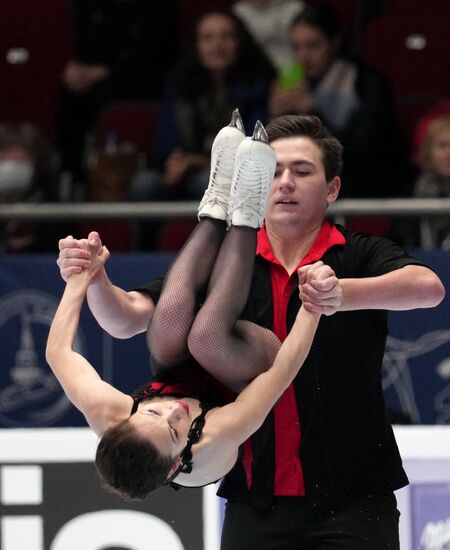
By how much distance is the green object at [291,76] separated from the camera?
6.40 meters

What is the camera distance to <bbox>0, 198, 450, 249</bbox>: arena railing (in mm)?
5559

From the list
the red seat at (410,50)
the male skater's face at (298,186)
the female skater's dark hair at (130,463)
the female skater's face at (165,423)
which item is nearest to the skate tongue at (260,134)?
the male skater's face at (298,186)

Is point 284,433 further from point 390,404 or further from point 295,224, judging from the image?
point 390,404

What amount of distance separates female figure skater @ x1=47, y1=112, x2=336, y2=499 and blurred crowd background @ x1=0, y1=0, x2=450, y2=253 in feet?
7.39

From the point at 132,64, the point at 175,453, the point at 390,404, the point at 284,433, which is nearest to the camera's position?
the point at 175,453

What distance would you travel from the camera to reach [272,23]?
6.90 m

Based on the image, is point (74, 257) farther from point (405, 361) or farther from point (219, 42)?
point (219, 42)

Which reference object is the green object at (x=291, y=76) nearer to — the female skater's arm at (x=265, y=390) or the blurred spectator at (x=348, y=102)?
the blurred spectator at (x=348, y=102)

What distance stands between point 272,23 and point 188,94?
2.25 feet

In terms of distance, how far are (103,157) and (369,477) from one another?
11.0 feet

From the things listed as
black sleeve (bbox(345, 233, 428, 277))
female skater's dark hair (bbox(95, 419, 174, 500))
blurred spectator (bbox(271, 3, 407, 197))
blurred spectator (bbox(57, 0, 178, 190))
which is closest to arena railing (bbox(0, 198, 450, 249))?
blurred spectator (bbox(271, 3, 407, 197))

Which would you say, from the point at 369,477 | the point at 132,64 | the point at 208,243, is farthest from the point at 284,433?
the point at 132,64

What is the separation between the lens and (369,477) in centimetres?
368

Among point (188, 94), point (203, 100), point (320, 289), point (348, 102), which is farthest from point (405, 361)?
point (320, 289)
